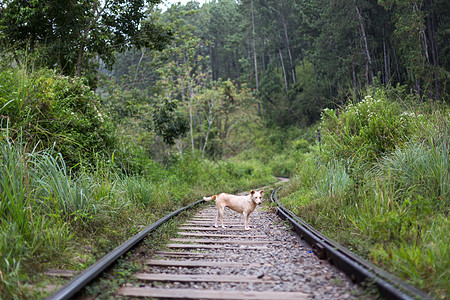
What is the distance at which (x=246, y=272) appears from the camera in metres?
3.52

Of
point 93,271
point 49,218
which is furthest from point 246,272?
point 49,218

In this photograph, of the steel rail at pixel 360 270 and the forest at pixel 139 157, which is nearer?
the steel rail at pixel 360 270

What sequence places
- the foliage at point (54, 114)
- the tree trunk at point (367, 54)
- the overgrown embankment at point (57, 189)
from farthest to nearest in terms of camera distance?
the tree trunk at point (367, 54)
the foliage at point (54, 114)
the overgrown embankment at point (57, 189)

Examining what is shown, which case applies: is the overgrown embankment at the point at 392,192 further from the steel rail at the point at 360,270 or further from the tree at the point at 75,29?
the tree at the point at 75,29

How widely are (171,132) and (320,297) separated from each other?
39.0ft

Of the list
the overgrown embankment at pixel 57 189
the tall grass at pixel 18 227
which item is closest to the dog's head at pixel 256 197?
the overgrown embankment at pixel 57 189

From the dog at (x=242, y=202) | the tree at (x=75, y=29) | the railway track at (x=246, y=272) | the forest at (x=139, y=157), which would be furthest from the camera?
the tree at (x=75, y=29)

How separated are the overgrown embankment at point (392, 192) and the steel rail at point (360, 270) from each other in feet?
0.66

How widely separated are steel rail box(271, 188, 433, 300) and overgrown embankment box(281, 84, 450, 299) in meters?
0.20

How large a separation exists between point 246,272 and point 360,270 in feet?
A: 3.81

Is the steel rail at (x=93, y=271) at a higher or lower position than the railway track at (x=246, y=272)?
higher

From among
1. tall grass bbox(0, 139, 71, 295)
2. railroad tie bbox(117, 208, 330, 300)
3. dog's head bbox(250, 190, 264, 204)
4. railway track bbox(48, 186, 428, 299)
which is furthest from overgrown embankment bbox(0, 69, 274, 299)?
dog's head bbox(250, 190, 264, 204)

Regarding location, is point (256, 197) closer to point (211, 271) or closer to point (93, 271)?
point (211, 271)

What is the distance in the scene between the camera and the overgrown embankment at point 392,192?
309 cm
